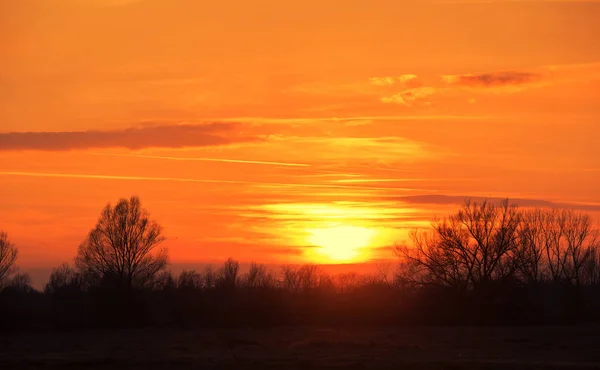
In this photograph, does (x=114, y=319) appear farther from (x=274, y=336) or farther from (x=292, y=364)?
(x=292, y=364)

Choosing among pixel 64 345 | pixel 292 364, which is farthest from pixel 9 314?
pixel 292 364

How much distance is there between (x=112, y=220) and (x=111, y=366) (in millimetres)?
49514

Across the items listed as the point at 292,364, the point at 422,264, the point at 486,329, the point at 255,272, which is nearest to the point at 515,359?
the point at 292,364

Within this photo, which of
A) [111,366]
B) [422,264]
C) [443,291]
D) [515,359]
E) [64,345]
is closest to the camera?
[111,366]

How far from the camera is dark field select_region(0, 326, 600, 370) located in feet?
129

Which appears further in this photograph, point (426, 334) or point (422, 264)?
point (422, 264)

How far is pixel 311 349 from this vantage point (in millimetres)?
46938

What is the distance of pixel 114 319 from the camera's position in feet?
209

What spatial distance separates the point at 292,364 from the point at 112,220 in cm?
5204

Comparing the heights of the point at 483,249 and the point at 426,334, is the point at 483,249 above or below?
above

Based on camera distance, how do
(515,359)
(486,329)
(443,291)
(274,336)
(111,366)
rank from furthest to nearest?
(443,291)
(486,329)
(274,336)
(515,359)
(111,366)

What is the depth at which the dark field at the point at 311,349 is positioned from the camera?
1554 inches

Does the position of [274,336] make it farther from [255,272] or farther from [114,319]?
[255,272]

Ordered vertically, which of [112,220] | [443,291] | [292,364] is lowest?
[292,364]
